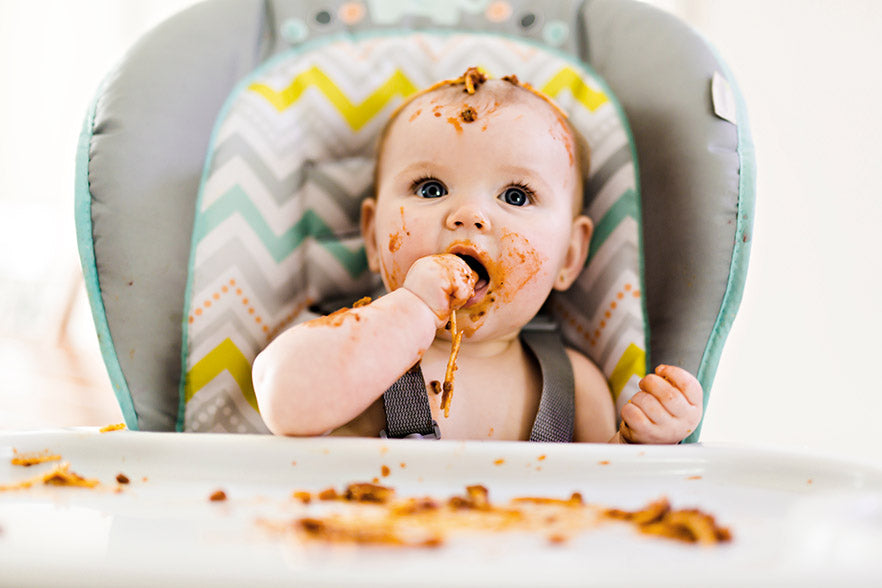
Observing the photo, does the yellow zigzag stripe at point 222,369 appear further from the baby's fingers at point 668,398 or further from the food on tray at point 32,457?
the baby's fingers at point 668,398

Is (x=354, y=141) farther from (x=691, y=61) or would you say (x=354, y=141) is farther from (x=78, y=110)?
(x=78, y=110)

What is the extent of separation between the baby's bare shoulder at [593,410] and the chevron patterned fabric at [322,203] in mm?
19

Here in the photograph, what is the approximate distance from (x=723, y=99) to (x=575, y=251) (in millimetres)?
251

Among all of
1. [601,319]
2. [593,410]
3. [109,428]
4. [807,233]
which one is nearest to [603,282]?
[601,319]

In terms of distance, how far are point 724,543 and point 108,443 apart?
0.46 meters

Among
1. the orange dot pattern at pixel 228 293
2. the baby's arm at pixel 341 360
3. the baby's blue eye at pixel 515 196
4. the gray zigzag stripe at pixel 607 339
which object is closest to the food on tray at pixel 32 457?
the baby's arm at pixel 341 360

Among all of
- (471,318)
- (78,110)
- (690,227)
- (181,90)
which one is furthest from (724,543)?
(78,110)

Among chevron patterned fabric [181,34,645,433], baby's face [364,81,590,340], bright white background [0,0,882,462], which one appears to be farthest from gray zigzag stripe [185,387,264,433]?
bright white background [0,0,882,462]

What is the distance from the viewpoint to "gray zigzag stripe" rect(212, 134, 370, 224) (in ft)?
3.00

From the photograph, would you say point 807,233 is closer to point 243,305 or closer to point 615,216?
point 615,216

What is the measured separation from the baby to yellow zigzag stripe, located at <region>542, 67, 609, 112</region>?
6 cm

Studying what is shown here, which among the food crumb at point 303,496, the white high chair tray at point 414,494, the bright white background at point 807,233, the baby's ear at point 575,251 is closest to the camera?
the white high chair tray at point 414,494

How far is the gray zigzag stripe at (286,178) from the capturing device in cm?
91

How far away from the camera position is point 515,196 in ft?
2.74
